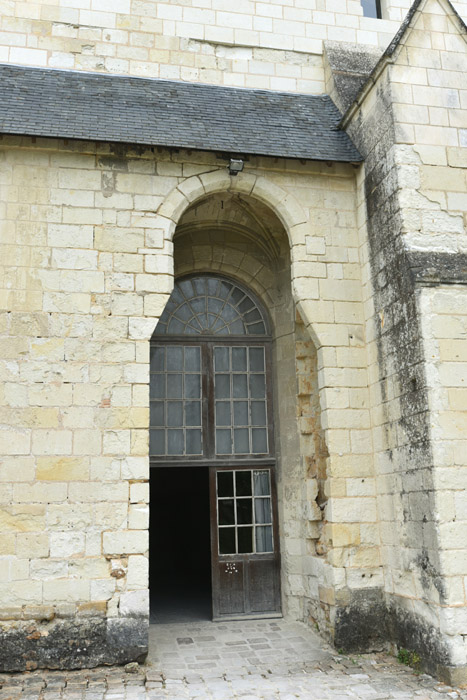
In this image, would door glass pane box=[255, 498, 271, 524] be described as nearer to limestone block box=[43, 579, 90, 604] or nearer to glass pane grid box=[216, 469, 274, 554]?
glass pane grid box=[216, 469, 274, 554]

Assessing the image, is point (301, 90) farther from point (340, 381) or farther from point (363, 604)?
point (363, 604)

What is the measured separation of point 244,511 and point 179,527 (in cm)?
580

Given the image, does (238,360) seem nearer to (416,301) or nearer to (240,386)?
(240,386)

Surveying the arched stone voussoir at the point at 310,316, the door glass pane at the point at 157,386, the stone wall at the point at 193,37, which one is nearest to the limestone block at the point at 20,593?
the door glass pane at the point at 157,386

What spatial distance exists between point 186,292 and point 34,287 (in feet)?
7.04

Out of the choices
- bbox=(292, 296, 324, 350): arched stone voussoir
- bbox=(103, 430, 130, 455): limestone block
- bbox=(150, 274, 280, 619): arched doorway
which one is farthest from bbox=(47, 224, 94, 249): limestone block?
bbox=(292, 296, 324, 350): arched stone voussoir

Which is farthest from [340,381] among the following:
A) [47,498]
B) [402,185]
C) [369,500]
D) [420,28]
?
[420,28]

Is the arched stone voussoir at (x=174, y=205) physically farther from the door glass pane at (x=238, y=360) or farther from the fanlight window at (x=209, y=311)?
the door glass pane at (x=238, y=360)

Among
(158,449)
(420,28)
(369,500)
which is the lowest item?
(369,500)

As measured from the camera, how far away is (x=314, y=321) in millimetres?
6148

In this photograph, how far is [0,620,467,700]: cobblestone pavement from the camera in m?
4.62

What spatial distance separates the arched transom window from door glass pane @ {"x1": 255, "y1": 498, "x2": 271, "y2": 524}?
0.47 metres

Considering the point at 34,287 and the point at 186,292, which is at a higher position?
the point at 186,292

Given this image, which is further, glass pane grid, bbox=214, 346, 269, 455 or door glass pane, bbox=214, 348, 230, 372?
door glass pane, bbox=214, 348, 230, 372
